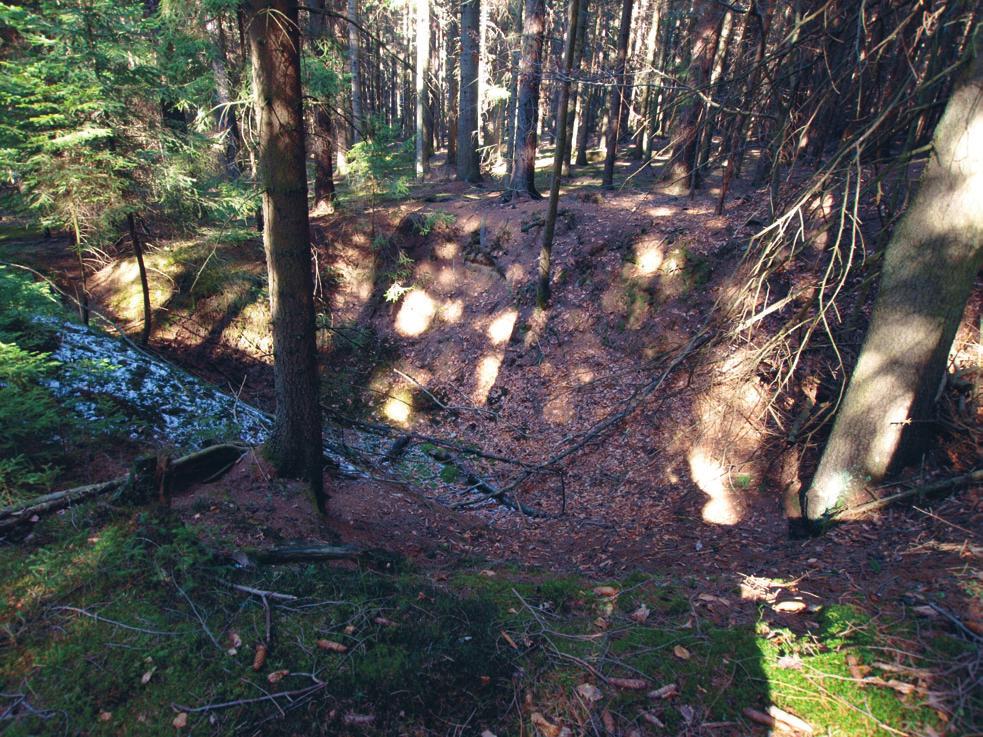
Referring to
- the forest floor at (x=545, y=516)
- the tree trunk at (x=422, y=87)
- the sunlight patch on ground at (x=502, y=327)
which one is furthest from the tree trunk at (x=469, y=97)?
the sunlight patch on ground at (x=502, y=327)

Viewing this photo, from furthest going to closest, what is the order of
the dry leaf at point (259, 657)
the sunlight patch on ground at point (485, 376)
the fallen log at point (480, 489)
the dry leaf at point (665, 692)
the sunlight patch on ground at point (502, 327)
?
the sunlight patch on ground at point (502, 327), the sunlight patch on ground at point (485, 376), the fallen log at point (480, 489), the dry leaf at point (259, 657), the dry leaf at point (665, 692)

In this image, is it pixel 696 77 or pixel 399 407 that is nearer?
pixel 399 407

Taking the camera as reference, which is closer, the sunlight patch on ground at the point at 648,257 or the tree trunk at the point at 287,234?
the tree trunk at the point at 287,234

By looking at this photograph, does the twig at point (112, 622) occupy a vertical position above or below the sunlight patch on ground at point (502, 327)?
above

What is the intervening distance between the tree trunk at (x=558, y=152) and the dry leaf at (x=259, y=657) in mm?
9315

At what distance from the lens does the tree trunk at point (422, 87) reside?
66.9 feet

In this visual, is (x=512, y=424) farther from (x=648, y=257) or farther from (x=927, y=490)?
(x=927, y=490)

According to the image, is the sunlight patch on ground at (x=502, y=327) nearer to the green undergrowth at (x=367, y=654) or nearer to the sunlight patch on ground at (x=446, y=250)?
the sunlight patch on ground at (x=446, y=250)

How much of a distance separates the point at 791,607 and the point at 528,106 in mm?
14630

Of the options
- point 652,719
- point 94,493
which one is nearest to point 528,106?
point 94,493

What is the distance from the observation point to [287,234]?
571 centimetres

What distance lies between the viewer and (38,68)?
31.5ft

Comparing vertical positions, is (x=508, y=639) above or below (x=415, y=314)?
above

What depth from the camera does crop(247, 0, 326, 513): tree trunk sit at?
16.9 ft
